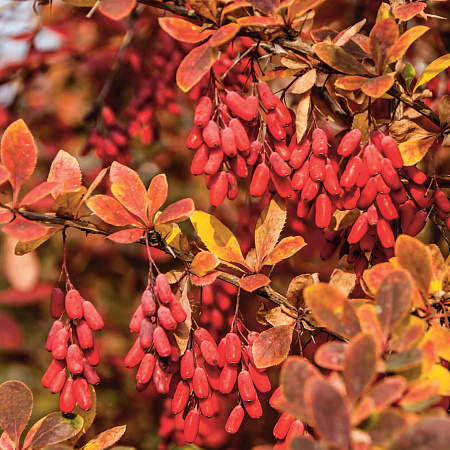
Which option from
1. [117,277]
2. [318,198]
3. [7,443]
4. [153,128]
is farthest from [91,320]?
[117,277]

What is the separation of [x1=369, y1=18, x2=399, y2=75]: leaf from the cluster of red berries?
0.40 meters

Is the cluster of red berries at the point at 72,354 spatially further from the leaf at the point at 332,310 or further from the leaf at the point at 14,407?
the leaf at the point at 332,310

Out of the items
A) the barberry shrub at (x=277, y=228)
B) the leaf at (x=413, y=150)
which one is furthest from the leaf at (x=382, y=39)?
the leaf at (x=413, y=150)

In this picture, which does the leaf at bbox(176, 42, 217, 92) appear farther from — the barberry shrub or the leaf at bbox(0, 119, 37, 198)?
the leaf at bbox(0, 119, 37, 198)

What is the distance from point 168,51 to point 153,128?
197mm

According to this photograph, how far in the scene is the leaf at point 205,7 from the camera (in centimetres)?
52

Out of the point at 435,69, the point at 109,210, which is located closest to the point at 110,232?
the point at 109,210

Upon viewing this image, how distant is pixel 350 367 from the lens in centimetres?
34

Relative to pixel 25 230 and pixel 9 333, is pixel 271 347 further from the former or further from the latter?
pixel 9 333

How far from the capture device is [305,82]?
0.59 meters

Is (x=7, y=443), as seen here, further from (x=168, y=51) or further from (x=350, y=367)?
(x=168, y=51)

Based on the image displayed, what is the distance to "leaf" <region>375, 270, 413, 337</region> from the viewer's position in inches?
15.1

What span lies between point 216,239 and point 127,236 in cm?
13

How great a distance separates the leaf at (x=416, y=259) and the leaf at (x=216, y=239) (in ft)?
0.70
